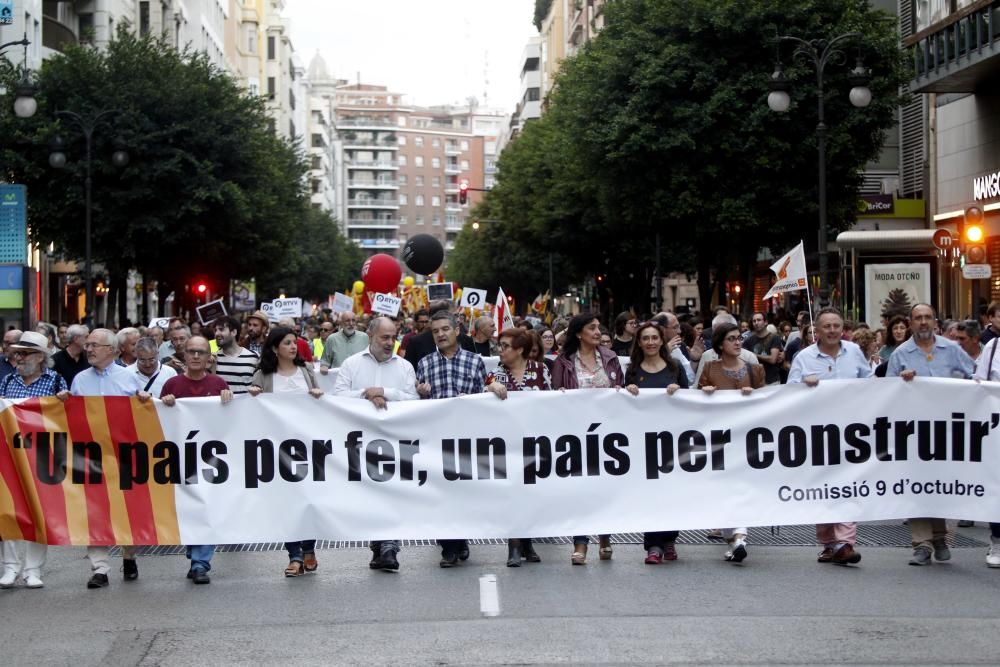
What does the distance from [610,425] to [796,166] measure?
2745cm

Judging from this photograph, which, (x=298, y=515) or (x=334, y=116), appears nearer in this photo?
(x=298, y=515)

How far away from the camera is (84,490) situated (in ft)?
33.6

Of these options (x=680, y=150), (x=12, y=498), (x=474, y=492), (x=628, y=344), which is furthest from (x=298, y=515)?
(x=680, y=150)

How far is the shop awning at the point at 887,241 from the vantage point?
1403 inches

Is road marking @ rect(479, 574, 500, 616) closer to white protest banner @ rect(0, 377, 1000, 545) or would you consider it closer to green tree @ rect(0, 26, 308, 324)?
white protest banner @ rect(0, 377, 1000, 545)

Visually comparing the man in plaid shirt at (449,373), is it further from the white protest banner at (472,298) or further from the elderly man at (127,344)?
the white protest banner at (472,298)

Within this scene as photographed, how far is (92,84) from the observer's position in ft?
147

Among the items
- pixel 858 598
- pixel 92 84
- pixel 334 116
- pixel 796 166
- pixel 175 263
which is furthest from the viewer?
pixel 334 116

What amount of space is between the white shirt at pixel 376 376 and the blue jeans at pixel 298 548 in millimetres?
1041

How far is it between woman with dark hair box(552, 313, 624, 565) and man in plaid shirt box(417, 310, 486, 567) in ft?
1.91

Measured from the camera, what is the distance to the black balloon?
32094mm

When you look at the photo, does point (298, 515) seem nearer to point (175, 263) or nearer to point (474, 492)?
point (474, 492)

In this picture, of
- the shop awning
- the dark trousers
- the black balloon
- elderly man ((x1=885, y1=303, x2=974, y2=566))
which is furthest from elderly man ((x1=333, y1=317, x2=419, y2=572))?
the shop awning

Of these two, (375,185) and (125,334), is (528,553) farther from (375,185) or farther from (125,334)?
(375,185)
